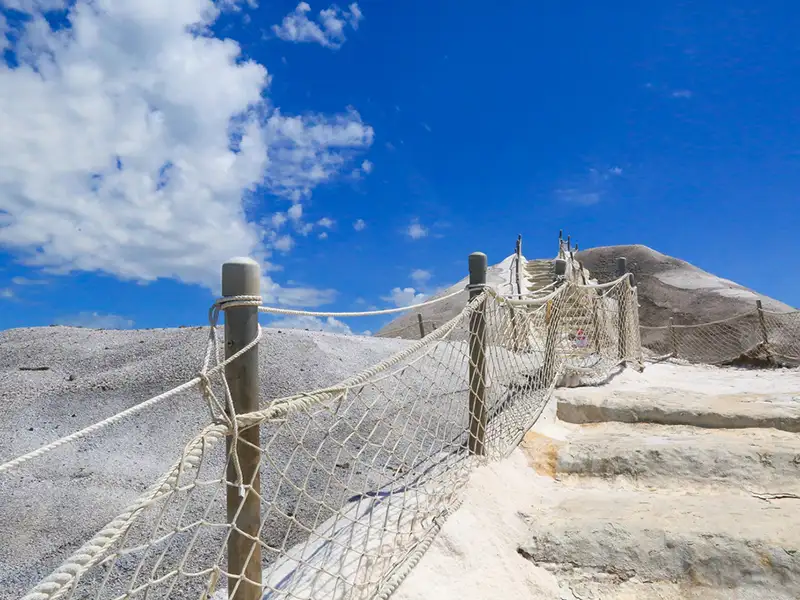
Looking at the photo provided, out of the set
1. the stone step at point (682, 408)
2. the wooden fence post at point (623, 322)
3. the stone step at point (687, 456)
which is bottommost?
the stone step at point (687, 456)

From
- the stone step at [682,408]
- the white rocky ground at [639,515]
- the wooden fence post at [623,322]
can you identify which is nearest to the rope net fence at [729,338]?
the wooden fence post at [623,322]

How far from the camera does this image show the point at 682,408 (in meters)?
3.28

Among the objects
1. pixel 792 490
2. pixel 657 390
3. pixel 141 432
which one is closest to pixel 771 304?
pixel 657 390

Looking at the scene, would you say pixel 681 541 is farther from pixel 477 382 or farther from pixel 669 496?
pixel 477 382

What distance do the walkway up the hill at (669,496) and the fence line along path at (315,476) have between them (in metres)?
0.36

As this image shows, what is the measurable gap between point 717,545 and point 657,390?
199 centimetres

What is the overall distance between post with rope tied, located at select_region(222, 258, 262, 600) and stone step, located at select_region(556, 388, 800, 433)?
2.63 meters

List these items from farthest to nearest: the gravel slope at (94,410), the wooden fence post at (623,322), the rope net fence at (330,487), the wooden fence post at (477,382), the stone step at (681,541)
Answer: the wooden fence post at (623,322) → the gravel slope at (94,410) → the wooden fence post at (477,382) → the stone step at (681,541) → the rope net fence at (330,487)

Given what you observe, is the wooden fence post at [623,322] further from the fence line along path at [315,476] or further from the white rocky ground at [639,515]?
the white rocky ground at [639,515]

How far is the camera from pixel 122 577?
8.39 ft

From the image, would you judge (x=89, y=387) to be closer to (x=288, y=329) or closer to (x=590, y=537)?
(x=288, y=329)

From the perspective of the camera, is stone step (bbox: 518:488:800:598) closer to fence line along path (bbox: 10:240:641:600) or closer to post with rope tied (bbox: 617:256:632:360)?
fence line along path (bbox: 10:240:641:600)

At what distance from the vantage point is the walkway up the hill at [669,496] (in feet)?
6.21

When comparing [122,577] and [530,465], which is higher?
[530,465]
